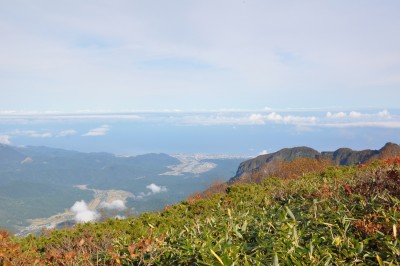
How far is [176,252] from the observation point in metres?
4.29

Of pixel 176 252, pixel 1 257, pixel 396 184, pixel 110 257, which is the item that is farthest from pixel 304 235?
pixel 1 257

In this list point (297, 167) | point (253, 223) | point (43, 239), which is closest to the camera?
point (253, 223)

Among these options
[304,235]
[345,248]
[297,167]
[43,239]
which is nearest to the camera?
[345,248]

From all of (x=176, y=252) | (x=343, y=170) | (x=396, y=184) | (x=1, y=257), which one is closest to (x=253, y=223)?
(x=176, y=252)

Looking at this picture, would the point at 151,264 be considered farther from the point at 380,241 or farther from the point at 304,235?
the point at 380,241

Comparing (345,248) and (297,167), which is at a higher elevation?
(345,248)

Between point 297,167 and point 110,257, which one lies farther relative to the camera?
point 297,167

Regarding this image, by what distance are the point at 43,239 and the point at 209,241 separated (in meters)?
8.36

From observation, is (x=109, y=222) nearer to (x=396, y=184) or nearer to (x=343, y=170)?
(x=396, y=184)

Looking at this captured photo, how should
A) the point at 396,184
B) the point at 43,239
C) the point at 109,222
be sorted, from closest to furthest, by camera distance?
1. the point at 396,184
2. the point at 43,239
3. the point at 109,222

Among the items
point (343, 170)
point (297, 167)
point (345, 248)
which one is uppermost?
point (345, 248)

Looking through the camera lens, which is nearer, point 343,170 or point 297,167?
point 343,170

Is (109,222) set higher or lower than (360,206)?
lower

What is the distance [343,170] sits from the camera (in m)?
17.6
